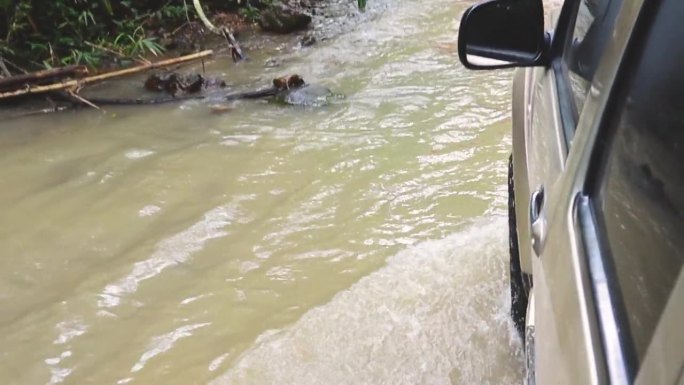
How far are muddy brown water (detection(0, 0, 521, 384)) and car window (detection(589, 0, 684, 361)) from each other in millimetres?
1724

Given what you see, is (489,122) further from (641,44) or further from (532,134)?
(641,44)

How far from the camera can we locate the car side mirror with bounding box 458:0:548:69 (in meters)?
1.83

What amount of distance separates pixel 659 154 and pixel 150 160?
424cm

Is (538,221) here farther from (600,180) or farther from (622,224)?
(622,224)

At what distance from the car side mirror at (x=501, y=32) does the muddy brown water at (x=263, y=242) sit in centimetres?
137

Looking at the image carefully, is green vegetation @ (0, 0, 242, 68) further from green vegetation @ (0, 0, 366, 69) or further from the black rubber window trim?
the black rubber window trim

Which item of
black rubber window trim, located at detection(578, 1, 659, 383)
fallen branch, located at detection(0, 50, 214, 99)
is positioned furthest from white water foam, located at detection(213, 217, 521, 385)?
fallen branch, located at detection(0, 50, 214, 99)

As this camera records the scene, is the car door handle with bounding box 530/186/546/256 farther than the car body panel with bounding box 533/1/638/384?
Yes

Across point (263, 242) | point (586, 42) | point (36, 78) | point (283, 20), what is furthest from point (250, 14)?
point (586, 42)

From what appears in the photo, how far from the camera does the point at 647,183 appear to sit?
43.8 inches

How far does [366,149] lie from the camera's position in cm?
498

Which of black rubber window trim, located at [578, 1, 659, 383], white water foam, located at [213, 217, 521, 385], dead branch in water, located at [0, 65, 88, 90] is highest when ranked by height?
black rubber window trim, located at [578, 1, 659, 383]

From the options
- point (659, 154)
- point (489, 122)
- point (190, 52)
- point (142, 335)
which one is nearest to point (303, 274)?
point (142, 335)

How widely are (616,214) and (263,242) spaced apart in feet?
9.28
